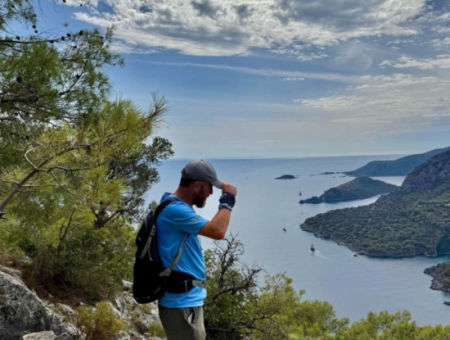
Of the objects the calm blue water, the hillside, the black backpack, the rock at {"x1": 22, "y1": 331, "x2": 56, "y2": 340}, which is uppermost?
the black backpack

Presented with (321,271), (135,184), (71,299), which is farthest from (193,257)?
(321,271)

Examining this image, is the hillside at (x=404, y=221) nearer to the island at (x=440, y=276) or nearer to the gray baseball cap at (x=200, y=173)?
the island at (x=440, y=276)

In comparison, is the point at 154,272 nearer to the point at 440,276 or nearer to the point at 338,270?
the point at 338,270

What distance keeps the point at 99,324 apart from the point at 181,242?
3.49 meters

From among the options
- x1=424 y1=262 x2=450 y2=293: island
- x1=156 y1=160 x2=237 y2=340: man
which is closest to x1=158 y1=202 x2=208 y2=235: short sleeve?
x1=156 y1=160 x2=237 y2=340: man

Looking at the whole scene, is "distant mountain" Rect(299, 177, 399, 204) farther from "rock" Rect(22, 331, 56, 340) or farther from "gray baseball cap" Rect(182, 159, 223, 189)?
"gray baseball cap" Rect(182, 159, 223, 189)

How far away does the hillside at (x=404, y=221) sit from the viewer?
A: 76438 mm

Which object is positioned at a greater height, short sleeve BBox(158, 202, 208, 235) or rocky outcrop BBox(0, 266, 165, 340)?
short sleeve BBox(158, 202, 208, 235)

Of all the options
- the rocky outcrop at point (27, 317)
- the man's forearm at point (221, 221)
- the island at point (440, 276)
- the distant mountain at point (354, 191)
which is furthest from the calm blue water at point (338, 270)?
the man's forearm at point (221, 221)

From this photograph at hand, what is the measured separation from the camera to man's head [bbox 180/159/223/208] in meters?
Answer: 1.85

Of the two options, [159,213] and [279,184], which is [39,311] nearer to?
[159,213]

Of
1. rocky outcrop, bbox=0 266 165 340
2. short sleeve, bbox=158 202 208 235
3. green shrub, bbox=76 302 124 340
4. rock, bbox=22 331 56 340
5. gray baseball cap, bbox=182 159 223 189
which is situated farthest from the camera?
green shrub, bbox=76 302 124 340

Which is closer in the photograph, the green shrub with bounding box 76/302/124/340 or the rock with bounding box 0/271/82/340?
the rock with bounding box 0/271/82/340

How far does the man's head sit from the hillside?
3210 inches
